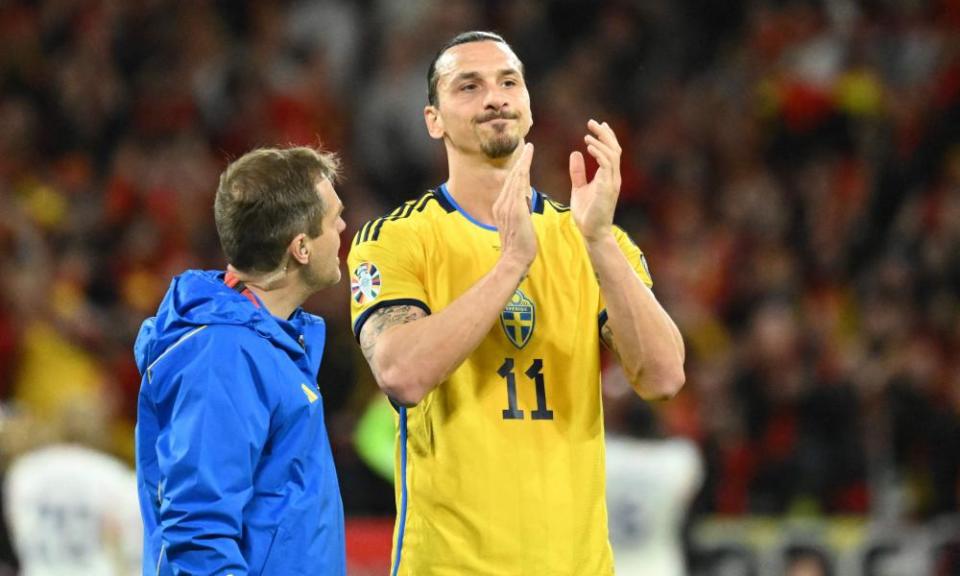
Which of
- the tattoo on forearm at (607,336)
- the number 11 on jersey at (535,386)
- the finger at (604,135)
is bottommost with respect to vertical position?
the number 11 on jersey at (535,386)

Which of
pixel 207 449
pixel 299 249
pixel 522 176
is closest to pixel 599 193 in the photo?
pixel 522 176

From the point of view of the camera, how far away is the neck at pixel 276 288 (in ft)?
11.6

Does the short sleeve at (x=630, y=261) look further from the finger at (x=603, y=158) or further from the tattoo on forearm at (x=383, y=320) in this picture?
the tattoo on forearm at (x=383, y=320)

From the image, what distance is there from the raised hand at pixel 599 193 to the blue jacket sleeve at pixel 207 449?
3.04ft

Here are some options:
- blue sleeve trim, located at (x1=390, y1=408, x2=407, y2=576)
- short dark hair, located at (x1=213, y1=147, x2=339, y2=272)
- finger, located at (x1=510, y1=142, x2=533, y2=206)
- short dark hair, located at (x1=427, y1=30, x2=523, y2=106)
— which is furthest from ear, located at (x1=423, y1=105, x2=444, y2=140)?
blue sleeve trim, located at (x1=390, y1=408, x2=407, y2=576)

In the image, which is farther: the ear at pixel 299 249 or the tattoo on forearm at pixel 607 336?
the tattoo on forearm at pixel 607 336

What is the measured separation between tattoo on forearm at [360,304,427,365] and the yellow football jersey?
0.07 feet

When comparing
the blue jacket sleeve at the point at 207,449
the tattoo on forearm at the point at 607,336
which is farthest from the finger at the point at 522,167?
the blue jacket sleeve at the point at 207,449

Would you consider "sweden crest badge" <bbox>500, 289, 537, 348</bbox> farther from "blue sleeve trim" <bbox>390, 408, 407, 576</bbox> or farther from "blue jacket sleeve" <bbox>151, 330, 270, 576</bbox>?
"blue jacket sleeve" <bbox>151, 330, 270, 576</bbox>

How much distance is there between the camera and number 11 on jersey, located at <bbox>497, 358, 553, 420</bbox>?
3812 millimetres

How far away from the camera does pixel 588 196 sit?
3.74m

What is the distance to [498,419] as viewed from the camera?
3799 mm

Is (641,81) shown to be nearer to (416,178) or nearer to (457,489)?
(416,178)

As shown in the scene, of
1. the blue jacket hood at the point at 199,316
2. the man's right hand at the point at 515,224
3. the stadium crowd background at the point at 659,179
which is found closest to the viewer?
the blue jacket hood at the point at 199,316
